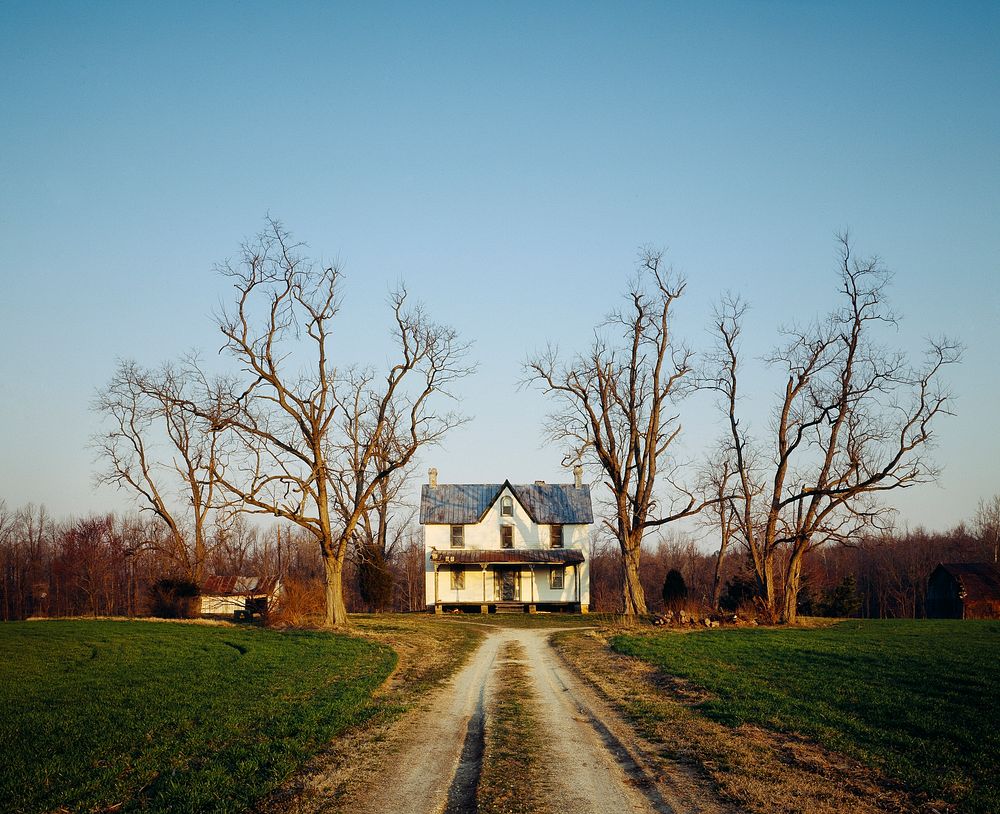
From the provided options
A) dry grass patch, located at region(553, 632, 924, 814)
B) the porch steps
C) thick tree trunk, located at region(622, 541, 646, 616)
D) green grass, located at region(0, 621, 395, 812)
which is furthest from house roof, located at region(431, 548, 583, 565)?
dry grass patch, located at region(553, 632, 924, 814)

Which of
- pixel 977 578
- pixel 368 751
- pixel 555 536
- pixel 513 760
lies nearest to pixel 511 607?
pixel 555 536

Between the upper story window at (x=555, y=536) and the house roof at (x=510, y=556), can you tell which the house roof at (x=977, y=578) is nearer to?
the house roof at (x=510, y=556)

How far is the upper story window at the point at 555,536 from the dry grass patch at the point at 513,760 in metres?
30.8

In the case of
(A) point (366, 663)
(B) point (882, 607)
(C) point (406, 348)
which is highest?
(C) point (406, 348)

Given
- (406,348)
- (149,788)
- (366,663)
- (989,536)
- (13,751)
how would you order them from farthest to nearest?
(989,536) → (406,348) → (366,663) → (13,751) → (149,788)

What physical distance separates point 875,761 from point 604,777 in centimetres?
305

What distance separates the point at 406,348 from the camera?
86.0 feet

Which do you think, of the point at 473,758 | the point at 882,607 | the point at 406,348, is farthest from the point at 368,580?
the point at 882,607

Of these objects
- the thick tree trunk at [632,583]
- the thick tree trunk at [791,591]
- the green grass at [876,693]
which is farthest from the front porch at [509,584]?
the green grass at [876,693]

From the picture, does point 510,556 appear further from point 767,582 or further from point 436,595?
point 767,582

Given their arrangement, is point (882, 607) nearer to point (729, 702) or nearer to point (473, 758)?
point (729, 702)

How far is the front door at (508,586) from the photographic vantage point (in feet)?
141

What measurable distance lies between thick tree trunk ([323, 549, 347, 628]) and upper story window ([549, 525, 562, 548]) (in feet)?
65.6

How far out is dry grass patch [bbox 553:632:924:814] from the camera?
6668mm
